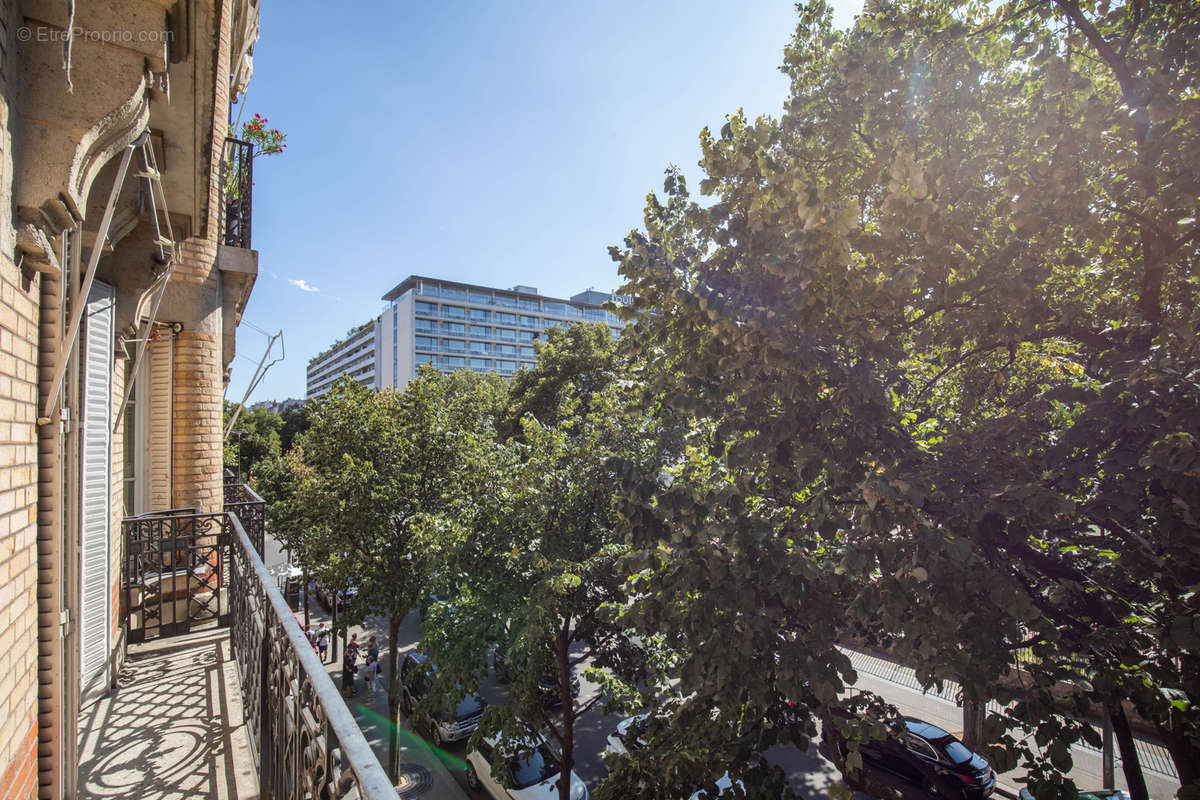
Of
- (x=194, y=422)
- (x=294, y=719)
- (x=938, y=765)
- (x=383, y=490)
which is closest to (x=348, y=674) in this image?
(x=383, y=490)

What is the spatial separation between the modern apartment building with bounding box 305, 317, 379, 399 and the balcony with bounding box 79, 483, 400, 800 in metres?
70.8

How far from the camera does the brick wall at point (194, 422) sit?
7.36 meters

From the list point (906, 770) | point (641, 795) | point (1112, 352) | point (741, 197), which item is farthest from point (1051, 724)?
point (906, 770)

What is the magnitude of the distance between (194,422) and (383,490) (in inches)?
138

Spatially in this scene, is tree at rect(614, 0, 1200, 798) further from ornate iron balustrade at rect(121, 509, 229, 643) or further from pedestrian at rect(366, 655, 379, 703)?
pedestrian at rect(366, 655, 379, 703)

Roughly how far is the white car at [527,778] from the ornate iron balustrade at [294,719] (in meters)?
6.67

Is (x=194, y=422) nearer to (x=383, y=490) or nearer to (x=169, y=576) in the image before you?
(x=169, y=576)

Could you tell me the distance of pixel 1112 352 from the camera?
3.74 meters

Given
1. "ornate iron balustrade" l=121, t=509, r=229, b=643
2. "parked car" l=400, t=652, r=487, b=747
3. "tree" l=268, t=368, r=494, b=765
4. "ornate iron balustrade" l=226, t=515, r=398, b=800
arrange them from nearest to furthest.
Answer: "ornate iron balustrade" l=226, t=515, r=398, b=800
"ornate iron balustrade" l=121, t=509, r=229, b=643
"tree" l=268, t=368, r=494, b=765
"parked car" l=400, t=652, r=487, b=747

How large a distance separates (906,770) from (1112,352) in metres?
10.2

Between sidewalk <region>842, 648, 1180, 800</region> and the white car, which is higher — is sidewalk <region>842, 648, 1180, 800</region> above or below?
below

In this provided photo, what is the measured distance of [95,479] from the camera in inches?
170

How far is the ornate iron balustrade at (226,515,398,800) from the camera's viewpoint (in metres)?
1.45

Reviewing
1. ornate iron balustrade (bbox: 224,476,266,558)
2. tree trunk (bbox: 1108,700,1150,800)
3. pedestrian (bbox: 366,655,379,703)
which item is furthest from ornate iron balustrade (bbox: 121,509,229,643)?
pedestrian (bbox: 366,655,379,703)
